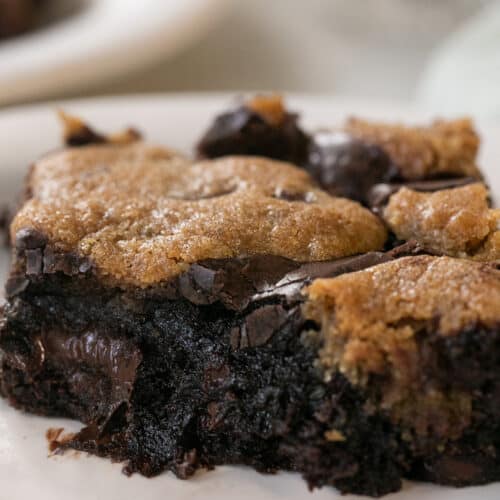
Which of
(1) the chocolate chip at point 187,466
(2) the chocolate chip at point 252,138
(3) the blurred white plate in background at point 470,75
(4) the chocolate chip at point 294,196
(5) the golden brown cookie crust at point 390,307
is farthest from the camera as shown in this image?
(3) the blurred white plate in background at point 470,75

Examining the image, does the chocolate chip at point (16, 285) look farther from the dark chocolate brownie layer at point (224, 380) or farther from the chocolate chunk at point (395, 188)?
the chocolate chunk at point (395, 188)

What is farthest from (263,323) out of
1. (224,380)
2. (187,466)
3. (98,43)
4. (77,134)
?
(98,43)

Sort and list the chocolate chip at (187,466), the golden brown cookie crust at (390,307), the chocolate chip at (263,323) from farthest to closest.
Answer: the chocolate chip at (187,466), the chocolate chip at (263,323), the golden brown cookie crust at (390,307)

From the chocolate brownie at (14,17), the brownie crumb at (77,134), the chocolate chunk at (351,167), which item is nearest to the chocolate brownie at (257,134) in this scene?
the chocolate chunk at (351,167)

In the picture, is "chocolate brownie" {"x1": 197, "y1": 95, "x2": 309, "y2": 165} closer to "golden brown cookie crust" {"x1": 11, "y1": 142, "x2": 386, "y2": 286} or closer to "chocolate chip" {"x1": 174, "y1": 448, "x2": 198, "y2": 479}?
"golden brown cookie crust" {"x1": 11, "y1": 142, "x2": 386, "y2": 286}

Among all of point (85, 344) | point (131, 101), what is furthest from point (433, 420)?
point (131, 101)

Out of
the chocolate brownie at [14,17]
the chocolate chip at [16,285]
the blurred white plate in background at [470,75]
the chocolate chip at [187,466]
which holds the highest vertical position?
the chocolate brownie at [14,17]
